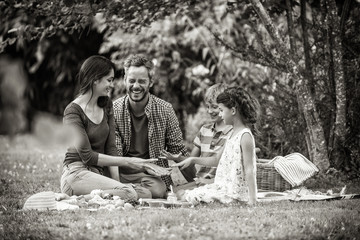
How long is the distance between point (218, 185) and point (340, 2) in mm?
3861

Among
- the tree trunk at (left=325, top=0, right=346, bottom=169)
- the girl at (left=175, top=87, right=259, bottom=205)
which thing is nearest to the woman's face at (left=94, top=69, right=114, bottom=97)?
the girl at (left=175, top=87, right=259, bottom=205)

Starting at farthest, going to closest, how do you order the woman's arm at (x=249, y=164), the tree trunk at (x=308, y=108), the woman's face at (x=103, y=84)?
1. the tree trunk at (x=308, y=108)
2. the woman's face at (x=103, y=84)
3. the woman's arm at (x=249, y=164)

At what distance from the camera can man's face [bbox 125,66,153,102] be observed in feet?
17.2

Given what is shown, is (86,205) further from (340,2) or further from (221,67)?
(221,67)

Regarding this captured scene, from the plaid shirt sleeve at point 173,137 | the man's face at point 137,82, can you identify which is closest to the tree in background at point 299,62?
the man's face at point 137,82

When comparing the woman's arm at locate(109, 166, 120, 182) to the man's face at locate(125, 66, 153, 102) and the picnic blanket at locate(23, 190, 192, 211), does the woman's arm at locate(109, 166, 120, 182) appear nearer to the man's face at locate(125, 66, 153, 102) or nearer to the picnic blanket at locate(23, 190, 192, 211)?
the picnic blanket at locate(23, 190, 192, 211)

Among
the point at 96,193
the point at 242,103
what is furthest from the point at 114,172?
the point at 242,103

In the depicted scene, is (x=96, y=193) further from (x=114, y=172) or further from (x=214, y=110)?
(x=214, y=110)

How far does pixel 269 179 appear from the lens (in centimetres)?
528

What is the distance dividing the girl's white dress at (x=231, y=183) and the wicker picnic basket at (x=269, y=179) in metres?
0.89

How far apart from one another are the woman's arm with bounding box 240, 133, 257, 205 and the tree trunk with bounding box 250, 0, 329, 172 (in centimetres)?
198

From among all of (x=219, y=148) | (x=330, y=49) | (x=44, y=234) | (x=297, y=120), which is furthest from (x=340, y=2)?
(x=44, y=234)

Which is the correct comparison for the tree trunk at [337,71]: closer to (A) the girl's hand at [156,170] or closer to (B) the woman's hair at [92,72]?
(A) the girl's hand at [156,170]

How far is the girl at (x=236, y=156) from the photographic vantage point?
4246mm
